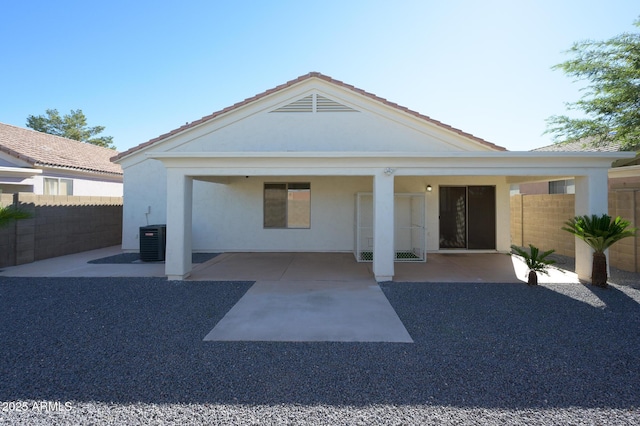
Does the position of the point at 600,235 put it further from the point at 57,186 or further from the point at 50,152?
the point at 50,152

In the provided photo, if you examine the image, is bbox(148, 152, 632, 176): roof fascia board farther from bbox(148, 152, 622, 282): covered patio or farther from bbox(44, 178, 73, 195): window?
bbox(44, 178, 73, 195): window

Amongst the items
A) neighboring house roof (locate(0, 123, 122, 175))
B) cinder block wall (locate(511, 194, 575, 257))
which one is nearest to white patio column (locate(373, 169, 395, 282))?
cinder block wall (locate(511, 194, 575, 257))

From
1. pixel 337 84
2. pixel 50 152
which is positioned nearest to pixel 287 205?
pixel 337 84

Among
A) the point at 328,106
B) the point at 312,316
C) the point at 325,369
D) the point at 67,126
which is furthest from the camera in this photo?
the point at 67,126

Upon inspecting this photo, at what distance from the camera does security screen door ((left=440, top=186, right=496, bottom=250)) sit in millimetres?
11844

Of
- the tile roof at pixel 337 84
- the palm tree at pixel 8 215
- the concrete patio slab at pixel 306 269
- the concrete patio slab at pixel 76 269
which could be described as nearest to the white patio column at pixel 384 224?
the concrete patio slab at pixel 306 269

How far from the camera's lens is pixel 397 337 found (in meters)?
4.59

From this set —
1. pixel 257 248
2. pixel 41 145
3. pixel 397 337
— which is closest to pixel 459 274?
pixel 397 337

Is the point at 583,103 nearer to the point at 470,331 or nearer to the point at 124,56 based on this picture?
the point at 470,331

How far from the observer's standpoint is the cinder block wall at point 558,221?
859cm

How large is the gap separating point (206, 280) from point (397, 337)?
16.8 ft

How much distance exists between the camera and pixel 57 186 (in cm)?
1446

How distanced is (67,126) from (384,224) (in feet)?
154

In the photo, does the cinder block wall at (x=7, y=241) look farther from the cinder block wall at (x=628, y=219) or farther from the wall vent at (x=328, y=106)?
the cinder block wall at (x=628, y=219)
